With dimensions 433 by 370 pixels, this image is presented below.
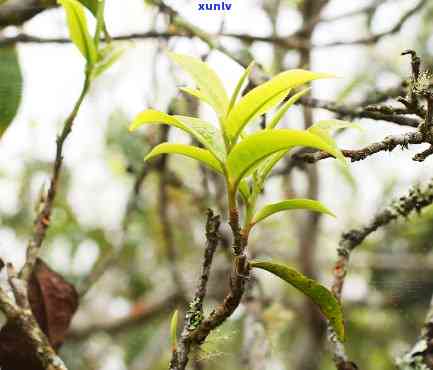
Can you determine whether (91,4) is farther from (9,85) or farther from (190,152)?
(190,152)

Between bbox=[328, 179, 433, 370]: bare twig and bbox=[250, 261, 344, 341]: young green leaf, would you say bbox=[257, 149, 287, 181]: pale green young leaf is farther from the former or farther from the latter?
bbox=[328, 179, 433, 370]: bare twig

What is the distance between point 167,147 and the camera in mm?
426

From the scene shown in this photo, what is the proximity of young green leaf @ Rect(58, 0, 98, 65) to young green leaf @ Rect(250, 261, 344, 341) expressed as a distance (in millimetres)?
259

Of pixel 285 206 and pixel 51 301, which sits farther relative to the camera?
pixel 51 301

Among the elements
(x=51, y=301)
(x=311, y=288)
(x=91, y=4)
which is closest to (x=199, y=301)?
(x=311, y=288)

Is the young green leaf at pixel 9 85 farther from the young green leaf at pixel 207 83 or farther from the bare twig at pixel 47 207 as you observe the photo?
the young green leaf at pixel 207 83

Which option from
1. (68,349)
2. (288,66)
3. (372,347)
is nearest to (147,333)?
(68,349)

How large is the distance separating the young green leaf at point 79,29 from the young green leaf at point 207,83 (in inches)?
5.6

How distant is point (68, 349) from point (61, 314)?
0.69m

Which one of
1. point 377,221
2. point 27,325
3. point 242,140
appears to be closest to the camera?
point 242,140

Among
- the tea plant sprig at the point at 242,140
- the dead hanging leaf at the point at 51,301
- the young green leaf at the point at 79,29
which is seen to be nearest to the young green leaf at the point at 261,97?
the tea plant sprig at the point at 242,140

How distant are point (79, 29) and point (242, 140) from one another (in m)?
0.23

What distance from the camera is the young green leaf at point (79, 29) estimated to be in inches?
20.8

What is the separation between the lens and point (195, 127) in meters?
0.44
